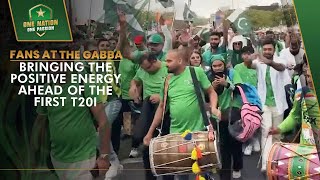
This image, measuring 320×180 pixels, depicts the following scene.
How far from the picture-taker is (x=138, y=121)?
3381 millimetres

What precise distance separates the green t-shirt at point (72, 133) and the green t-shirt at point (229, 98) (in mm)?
788

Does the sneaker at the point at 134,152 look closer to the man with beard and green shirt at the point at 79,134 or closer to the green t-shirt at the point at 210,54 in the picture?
the man with beard and green shirt at the point at 79,134

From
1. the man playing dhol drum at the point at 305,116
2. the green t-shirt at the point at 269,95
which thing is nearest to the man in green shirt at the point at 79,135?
the green t-shirt at the point at 269,95

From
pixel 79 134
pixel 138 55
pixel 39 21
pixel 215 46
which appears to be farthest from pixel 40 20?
pixel 215 46

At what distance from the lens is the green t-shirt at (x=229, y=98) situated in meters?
3.37

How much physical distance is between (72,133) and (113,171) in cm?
36

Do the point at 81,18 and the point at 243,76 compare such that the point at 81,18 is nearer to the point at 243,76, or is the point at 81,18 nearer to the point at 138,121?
the point at 138,121

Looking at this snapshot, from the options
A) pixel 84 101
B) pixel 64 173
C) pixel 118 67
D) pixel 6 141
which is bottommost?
pixel 64 173

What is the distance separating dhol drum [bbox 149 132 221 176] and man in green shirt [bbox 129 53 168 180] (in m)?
0.14

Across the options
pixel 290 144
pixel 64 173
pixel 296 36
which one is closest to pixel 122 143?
pixel 64 173

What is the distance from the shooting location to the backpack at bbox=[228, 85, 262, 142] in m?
3.38

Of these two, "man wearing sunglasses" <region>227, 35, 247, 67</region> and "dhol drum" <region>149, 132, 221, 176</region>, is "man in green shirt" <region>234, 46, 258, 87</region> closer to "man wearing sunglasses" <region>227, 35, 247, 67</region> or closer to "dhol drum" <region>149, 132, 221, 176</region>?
"man wearing sunglasses" <region>227, 35, 247, 67</region>

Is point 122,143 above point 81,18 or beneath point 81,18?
beneath

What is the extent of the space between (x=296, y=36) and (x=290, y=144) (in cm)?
69
